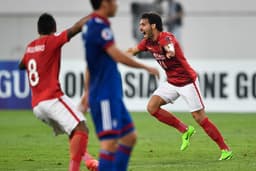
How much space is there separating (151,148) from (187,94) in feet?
6.00

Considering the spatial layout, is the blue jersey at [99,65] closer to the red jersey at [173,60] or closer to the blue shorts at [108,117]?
the blue shorts at [108,117]

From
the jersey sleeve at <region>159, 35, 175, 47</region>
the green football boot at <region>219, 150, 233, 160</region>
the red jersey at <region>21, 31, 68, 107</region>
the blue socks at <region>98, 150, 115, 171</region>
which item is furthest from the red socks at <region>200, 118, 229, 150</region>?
the blue socks at <region>98, 150, 115, 171</region>

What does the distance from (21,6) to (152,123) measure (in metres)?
A: 13.0

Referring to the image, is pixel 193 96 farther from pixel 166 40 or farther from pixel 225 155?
pixel 225 155

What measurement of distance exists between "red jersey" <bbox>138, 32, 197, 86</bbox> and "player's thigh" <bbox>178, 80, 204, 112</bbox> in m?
0.10

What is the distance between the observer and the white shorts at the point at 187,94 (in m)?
15.2

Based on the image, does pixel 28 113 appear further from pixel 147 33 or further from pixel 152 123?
pixel 147 33

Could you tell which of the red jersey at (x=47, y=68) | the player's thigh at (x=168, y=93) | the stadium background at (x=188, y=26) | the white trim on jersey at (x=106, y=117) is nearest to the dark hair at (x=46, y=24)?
the red jersey at (x=47, y=68)

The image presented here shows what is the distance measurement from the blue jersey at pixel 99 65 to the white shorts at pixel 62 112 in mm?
1373

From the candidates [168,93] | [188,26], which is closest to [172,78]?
[168,93]

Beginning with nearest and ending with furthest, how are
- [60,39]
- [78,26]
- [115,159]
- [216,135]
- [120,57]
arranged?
[120,57] < [115,159] < [78,26] < [60,39] < [216,135]

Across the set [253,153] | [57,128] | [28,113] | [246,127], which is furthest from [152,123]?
[57,128]

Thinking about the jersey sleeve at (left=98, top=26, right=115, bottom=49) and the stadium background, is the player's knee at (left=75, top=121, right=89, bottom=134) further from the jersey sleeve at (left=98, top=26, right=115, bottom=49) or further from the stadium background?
the stadium background

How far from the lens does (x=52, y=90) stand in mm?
11797
